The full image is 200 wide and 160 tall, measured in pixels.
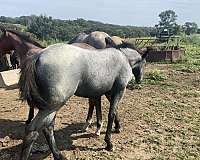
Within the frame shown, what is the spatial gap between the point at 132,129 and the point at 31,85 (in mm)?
2796

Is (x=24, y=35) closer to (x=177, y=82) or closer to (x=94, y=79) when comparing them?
(x=94, y=79)

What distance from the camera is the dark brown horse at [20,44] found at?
22.9 ft

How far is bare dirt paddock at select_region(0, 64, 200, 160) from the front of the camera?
5.90 metres

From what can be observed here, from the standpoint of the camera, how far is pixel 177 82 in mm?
11656

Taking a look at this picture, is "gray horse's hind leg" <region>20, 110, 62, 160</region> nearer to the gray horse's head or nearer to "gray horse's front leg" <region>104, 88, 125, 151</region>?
"gray horse's front leg" <region>104, 88, 125, 151</region>

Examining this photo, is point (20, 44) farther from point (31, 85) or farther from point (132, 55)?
point (31, 85)

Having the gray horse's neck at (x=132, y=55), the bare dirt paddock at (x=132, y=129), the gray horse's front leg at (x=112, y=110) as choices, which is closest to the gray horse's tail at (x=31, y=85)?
the bare dirt paddock at (x=132, y=129)

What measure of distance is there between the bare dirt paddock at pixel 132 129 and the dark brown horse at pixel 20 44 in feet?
2.79

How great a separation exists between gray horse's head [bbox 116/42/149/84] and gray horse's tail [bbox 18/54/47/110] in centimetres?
219

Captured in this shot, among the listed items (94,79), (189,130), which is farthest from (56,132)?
(189,130)

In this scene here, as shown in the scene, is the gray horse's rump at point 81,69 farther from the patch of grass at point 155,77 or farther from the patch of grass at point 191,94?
the patch of grass at point 155,77

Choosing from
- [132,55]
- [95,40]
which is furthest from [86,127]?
[95,40]

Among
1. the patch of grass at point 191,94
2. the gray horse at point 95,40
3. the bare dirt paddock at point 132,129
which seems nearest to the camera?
the bare dirt paddock at point 132,129

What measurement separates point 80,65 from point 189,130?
2.96 m
